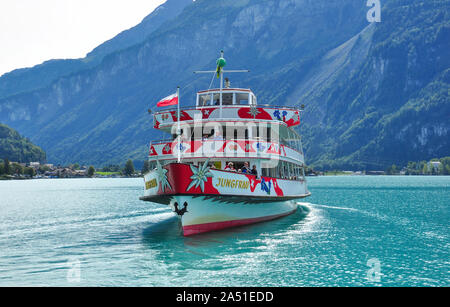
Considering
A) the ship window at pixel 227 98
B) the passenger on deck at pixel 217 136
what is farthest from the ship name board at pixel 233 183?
the ship window at pixel 227 98

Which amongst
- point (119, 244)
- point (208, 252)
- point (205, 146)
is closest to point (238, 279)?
point (208, 252)

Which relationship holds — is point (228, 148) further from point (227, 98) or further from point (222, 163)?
point (227, 98)

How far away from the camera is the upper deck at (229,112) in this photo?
2716cm

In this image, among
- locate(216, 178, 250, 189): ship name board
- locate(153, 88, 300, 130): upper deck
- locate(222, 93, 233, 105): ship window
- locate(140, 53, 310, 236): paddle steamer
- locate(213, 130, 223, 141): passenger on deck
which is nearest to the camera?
locate(140, 53, 310, 236): paddle steamer

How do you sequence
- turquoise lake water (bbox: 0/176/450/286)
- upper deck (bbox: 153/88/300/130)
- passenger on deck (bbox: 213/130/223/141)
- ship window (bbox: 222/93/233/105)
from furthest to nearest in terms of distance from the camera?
ship window (bbox: 222/93/233/105), upper deck (bbox: 153/88/300/130), passenger on deck (bbox: 213/130/223/141), turquoise lake water (bbox: 0/176/450/286)

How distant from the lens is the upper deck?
27.2 meters

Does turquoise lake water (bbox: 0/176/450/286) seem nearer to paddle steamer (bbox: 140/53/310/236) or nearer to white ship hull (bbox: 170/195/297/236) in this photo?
white ship hull (bbox: 170/195/297/236)

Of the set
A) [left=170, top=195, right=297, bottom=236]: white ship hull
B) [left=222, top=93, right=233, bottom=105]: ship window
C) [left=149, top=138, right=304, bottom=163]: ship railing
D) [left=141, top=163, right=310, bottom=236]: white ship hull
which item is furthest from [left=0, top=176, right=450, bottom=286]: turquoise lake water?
[left=222, top=93, right=233, bottom=105]: ship window

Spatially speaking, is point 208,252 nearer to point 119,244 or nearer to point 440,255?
point 119,244

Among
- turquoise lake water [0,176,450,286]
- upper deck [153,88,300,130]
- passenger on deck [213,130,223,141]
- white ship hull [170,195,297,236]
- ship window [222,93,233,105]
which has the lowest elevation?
turquoise lake water [0,176,450,286]

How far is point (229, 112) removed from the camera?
27.4m

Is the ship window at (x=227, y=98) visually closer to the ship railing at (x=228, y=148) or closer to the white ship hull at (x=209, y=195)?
the ship railing at (x=228, y=148)

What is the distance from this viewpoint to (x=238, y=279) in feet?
48.3
